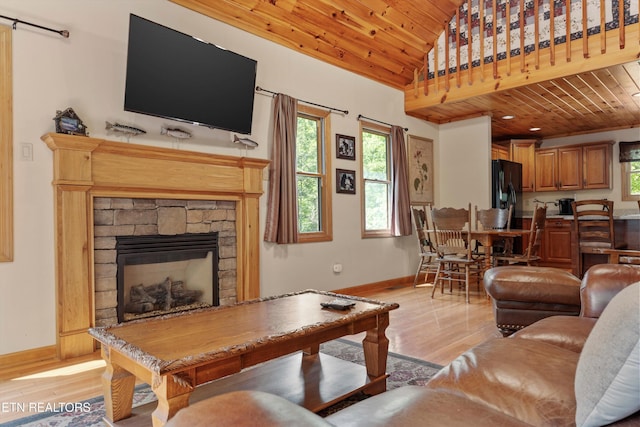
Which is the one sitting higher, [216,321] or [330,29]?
[330,29]

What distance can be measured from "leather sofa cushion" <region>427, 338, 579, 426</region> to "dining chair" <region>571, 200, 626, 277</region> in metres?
3.11

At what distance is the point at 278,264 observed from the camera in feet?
13.5

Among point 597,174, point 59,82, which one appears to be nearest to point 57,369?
point 59,82

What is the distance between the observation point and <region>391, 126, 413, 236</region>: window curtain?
5.41 metres

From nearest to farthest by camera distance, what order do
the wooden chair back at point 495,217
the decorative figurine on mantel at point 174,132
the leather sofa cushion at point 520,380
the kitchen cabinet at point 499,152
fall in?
the leather sofa cushion at point 520,380
the decorative figurine on mantel at point 174,132
the wooden chair back at point 495,217
the kitchen cabinet at point 499,152

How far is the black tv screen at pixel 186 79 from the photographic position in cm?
297

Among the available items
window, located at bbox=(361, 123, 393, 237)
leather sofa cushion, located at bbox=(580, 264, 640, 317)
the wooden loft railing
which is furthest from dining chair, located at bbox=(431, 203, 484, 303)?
leather sofa cushion, located at bbox=(580, 264, 640, 317)

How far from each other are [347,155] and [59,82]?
3.02 m

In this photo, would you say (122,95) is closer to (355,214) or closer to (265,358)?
(265,358)

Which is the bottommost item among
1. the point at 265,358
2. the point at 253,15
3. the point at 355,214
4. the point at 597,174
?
the point at 265,358

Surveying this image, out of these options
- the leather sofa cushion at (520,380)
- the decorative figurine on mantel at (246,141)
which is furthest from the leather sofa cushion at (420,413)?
the decorative figurine on mantel at (246,141)

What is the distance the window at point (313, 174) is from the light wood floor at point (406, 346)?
1178mm

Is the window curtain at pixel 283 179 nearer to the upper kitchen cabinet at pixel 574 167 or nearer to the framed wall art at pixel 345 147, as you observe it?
the framed wall art at pixel 345 147

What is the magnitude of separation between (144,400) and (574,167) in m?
7.70
